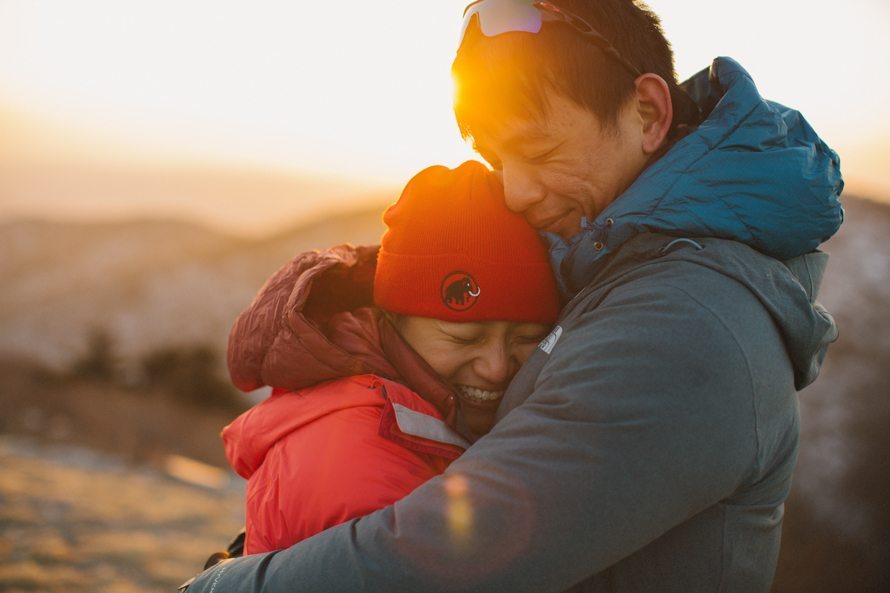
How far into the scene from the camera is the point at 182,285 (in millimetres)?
16891

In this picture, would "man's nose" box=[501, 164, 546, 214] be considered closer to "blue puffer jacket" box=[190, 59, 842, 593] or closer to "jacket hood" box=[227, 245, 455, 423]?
"blue puffer jacket" box=[190, 59, 842, 593]

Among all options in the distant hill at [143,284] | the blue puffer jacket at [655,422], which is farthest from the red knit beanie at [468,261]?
the distant hill at [143,284]

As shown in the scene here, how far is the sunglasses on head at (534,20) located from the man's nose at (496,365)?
0.91 m

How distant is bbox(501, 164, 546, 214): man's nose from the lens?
6.29 feet

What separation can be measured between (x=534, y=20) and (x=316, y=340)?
1.04m

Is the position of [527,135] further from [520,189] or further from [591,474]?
[591,474]

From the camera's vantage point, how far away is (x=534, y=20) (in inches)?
67.5

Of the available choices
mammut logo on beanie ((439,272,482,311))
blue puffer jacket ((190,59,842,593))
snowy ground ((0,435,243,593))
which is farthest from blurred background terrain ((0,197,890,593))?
blue puffer jacket ((190,59,842,593))

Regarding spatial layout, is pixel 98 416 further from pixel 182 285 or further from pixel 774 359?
pixel 774 359

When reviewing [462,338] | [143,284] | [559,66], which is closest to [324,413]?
[462,338]

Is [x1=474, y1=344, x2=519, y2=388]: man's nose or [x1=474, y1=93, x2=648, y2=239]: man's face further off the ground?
[x1=474, y1=93, x2=648, y2=239]: man's face

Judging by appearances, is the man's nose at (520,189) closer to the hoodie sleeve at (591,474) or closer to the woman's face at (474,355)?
the woman's face at (474,355)

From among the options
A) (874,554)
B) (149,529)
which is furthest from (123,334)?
(874,554)

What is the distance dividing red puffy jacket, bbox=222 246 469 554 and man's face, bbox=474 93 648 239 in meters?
0.65
